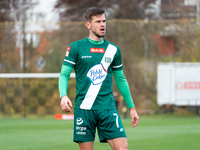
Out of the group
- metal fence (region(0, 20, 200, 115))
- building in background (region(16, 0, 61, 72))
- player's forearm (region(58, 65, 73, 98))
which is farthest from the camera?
building in background (region(16, 0, 61, 72))

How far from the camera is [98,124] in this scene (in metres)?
4.79

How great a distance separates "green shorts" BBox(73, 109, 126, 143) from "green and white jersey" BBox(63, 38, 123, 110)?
0.23 ft

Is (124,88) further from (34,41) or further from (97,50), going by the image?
(34,41)

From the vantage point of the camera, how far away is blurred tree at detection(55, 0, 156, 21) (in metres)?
25.7

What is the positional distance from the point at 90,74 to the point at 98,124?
0.56 m

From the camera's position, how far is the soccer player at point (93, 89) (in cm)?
473

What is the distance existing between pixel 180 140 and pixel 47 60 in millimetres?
11630

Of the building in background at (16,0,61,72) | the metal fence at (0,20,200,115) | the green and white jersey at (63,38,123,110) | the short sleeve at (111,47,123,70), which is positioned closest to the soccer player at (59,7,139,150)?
the green and white jersey at (63,38,123,110)

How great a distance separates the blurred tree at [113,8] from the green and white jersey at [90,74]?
20.8 metres

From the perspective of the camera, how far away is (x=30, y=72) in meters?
20.4

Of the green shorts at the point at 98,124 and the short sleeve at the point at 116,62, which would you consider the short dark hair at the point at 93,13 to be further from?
the green shorts at the point at 98,124

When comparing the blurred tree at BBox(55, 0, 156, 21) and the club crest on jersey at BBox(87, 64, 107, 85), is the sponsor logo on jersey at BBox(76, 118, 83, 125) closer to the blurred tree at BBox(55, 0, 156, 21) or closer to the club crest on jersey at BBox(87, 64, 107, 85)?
the club crest on jersey at BBox(87, 64, 107, 85)

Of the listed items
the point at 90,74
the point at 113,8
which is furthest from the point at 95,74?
the point at 113,8

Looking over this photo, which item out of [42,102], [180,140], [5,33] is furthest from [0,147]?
[5,33]
